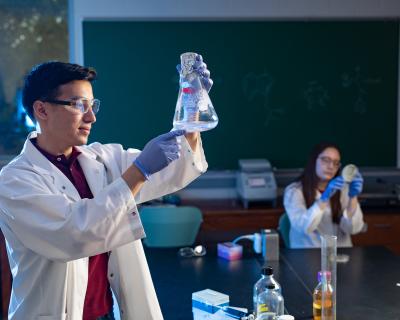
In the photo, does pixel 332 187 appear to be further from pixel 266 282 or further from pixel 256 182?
pixel 266 282

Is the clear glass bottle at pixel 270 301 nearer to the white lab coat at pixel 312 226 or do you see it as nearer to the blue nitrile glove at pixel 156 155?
the blue nitrile glove at pixel 156 155

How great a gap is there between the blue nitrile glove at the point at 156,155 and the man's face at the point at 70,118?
227 millimetres

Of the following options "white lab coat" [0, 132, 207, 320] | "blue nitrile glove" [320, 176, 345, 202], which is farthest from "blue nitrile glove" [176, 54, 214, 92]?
"blue nitrile glove" [320, 176, 345, 202]

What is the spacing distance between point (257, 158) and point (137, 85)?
1.09m

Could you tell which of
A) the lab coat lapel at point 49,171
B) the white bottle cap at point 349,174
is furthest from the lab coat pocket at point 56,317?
the white bottle cap at point 349,174

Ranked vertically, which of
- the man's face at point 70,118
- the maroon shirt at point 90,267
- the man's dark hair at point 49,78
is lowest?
the maroon shirt at point 90,267

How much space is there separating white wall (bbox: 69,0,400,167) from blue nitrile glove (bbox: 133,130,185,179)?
2.90m

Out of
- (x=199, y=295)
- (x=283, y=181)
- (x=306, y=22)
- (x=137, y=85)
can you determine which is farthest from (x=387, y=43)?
(x=199, y=295)

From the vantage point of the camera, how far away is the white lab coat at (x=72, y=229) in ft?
4.88

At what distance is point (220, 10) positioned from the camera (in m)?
4.39

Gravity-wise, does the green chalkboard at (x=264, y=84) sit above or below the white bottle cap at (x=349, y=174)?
above

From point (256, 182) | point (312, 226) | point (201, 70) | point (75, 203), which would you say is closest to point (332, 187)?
point (312, 226)

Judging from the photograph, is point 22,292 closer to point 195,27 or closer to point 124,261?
point 124,261

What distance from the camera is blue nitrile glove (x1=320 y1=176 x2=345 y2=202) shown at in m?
3.25
